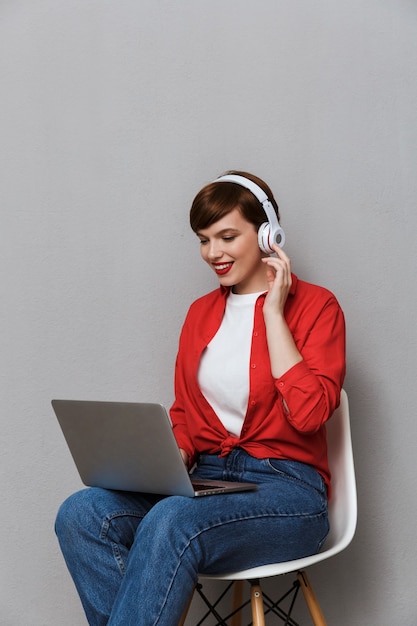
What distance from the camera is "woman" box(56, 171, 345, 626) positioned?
1540 mm

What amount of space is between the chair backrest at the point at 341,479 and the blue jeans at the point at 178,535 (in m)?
0.09

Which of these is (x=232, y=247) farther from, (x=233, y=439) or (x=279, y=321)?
(x=233, y=439)

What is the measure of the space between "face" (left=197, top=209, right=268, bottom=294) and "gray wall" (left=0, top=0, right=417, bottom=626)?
0.46 meters

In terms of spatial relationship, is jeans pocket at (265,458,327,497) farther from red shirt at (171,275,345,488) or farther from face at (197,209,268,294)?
face at (197,209,268,294)

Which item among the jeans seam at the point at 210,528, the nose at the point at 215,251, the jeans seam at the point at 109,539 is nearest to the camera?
the jeans seam at the point at 210,528

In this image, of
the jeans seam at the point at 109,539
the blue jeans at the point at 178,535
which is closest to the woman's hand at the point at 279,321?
the blue jeans at the point at 178,535

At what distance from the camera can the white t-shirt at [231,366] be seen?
187 centimetres

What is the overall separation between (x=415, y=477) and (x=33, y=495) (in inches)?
42.1

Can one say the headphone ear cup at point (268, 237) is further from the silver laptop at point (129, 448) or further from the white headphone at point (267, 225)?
the silver laptop at point (129, 448)

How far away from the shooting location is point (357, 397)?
93.0 inches

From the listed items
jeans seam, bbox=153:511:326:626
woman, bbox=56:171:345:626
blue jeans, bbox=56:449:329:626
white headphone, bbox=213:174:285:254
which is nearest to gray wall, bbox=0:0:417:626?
woman, bbox=56:171:345:626

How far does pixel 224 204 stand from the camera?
188 centimetres

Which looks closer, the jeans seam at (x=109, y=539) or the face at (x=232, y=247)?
the jeans seam at (x=109, y=539)

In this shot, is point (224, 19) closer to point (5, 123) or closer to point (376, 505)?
Answer: point (5, 123)
